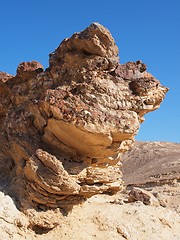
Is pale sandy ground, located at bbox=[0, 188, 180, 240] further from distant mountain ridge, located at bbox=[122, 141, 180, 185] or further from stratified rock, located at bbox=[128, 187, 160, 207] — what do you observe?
distant mountain ridge, located at bbox=[122, 141, 180, 185]

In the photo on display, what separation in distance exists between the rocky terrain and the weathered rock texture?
0.02 meters

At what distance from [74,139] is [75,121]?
2.54 feet

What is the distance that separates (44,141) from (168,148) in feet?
121

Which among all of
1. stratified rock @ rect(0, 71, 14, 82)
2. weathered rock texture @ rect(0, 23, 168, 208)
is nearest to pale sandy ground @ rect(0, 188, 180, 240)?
weathered rock texture @ rect(0, 23, 168, 208)

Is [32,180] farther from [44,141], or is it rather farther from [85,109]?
[85,109]

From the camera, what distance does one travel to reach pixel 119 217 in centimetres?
1052

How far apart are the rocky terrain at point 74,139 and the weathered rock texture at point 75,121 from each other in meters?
0.02

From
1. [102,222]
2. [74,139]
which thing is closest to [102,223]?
[102,222]

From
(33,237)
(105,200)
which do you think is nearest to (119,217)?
(105,200)

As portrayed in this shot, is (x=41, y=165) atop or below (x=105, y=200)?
below

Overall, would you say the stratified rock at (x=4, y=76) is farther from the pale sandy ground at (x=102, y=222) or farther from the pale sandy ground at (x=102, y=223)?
the pale sandy ground at (x=102, y=223)

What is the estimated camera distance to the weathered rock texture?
853 centimetres

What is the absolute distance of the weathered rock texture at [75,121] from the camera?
853 centimetres

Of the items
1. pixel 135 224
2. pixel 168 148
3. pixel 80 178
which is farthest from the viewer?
pixel 168 148
